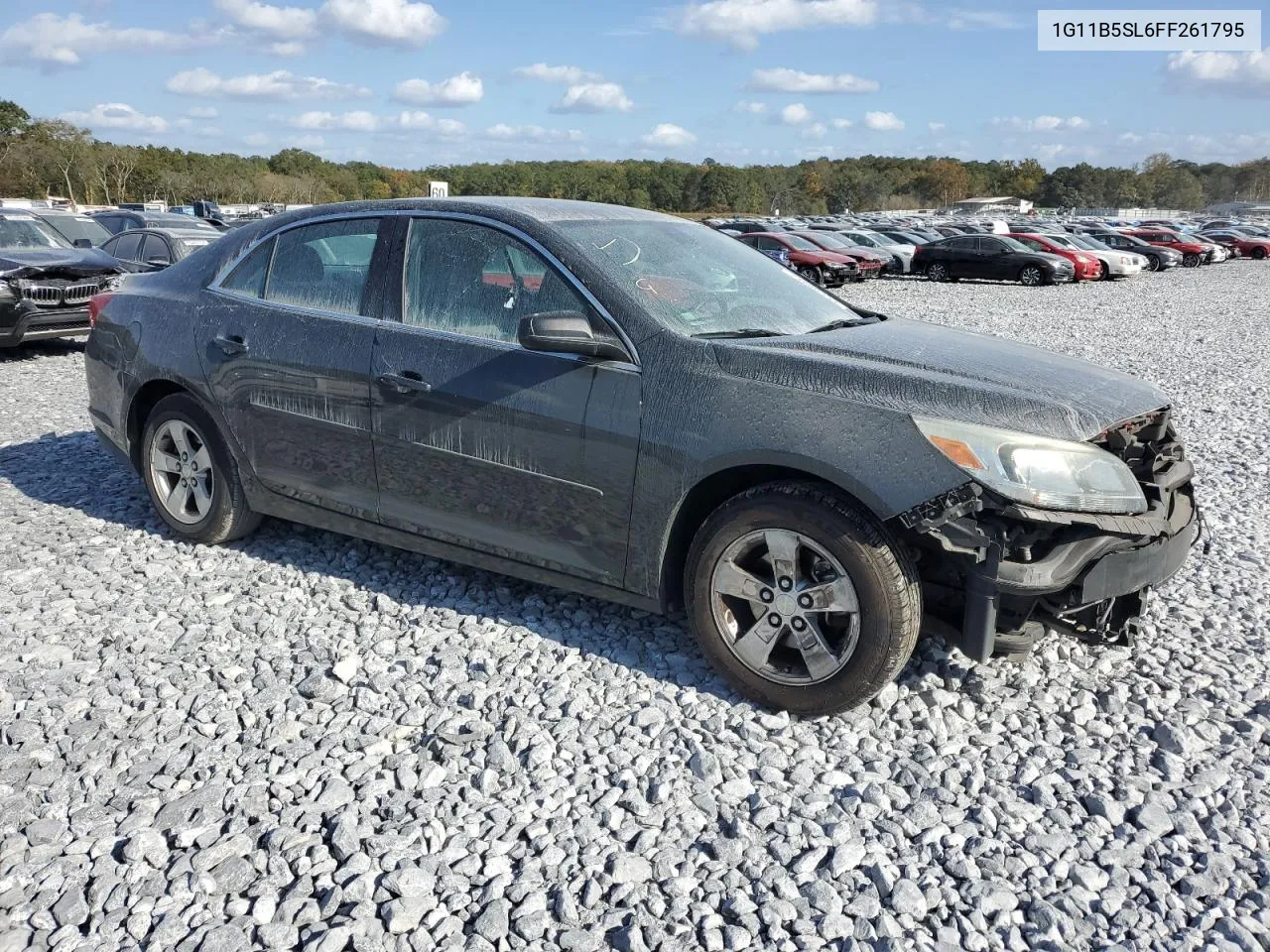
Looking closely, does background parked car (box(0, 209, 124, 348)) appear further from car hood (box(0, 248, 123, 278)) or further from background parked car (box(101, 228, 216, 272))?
background parked car (box(101, 228, 216, 272))

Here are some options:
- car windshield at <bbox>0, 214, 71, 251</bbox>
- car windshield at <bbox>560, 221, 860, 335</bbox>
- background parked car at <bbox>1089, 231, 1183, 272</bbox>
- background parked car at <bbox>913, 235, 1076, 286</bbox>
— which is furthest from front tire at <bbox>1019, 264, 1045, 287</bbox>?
car windshield at <bbox>560, 221, 860, 335</bbox>

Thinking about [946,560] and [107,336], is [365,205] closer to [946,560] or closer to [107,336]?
[107,336]

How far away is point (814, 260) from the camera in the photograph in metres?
26.3

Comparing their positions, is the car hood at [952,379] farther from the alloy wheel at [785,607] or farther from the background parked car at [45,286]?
the background parked car at [45,286]

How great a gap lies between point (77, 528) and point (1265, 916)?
541 cm

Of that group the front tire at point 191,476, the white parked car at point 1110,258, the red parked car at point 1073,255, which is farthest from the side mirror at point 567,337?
the white parked car at point 1110,258

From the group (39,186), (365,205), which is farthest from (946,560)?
(39,186)

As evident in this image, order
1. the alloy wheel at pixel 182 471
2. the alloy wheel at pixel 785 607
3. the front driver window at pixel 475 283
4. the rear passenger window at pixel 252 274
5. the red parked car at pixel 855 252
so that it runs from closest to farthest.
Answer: the alloy wheel at pixel 785 607, the front driver window at pixel 475 283, the rear passenger window at pixel 252 274, the alloy wheel at pixel 182 471, the red parked car at pixel 855 252

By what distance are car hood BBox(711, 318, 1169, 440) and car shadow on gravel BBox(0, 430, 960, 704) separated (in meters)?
0.80

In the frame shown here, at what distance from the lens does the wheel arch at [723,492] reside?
327 centimetres

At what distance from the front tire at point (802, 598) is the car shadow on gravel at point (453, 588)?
0.23m

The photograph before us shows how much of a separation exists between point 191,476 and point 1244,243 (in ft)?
164

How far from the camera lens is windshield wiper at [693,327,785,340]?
3753 mm

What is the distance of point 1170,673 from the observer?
386 centimetres
